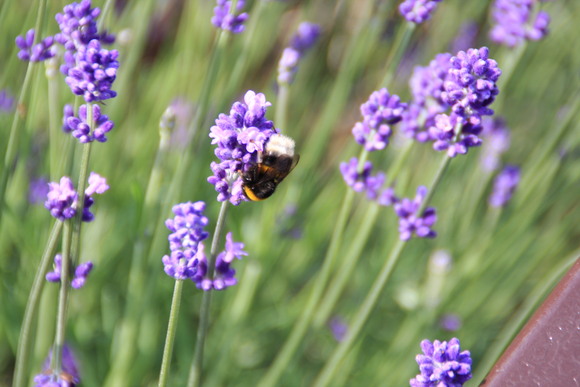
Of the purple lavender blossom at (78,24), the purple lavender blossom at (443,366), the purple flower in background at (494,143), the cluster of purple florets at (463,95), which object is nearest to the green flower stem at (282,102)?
the cluster of purple florets at (463,95)

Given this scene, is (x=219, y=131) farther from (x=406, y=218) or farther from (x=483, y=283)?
(x=483, y=283)

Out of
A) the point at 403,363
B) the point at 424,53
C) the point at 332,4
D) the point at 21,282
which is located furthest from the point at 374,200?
the point at 332,4

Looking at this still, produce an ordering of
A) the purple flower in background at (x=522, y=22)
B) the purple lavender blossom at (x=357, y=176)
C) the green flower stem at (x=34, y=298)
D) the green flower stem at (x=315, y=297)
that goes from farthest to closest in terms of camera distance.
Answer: the purple flower in background at (x=522, y=22) < the green flower stem at (x=315, y=297) < the purple lavender blossom at (x=357, y=176) < the green flower stem at (x=34, y=298)

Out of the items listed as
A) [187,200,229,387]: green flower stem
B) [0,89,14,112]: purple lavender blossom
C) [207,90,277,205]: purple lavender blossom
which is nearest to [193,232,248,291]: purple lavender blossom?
[187,200,229,387]: green flower stem

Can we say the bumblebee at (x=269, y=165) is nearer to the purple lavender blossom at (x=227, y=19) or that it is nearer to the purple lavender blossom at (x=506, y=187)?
the purple lavender blossom at (x=227, y=19)

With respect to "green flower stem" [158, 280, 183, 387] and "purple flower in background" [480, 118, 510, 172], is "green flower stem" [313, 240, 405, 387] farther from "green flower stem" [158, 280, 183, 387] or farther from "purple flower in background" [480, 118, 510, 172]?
"purple flower in background" [480, 118, 510, 172]

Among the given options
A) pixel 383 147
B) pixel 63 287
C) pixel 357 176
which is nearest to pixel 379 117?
pixel 383 147
